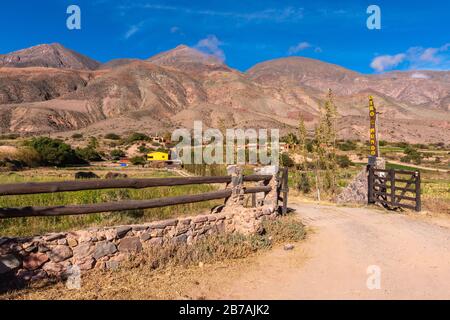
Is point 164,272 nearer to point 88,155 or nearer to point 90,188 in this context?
point 90,188

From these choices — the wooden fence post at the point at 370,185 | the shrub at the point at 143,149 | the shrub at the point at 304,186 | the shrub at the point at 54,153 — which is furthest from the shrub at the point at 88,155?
the wooden fence post at the point at 370,185

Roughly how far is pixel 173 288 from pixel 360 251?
4793 millimetres

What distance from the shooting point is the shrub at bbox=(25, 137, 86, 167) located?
47438mm

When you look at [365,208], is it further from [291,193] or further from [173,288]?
[173,288]

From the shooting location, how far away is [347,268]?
24.6 ft

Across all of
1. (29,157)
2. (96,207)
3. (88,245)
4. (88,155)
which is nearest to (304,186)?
(96,207)

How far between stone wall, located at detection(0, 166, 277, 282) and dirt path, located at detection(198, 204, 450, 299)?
1.48 meters

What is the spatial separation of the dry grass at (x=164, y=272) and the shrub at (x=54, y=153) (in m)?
44.8

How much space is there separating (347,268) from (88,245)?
5.10m

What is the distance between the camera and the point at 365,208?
642 inches

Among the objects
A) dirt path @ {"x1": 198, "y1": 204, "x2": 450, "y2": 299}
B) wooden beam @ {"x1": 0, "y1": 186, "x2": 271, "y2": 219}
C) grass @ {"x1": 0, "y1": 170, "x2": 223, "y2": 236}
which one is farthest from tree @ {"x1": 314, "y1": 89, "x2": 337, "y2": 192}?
wooden beam @ {"x1": 0, "y1": 186, "x2": 271, "y2": 219}

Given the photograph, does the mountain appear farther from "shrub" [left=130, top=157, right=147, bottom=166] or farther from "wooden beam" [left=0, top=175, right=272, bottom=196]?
"wooden beam" [left=0, top=175, right=272, bottom=196]

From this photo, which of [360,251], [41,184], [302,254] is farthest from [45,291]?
[360,251]

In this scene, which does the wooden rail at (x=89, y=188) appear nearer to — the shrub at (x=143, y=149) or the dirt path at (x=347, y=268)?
the dirt path at (x=347, y=268)
